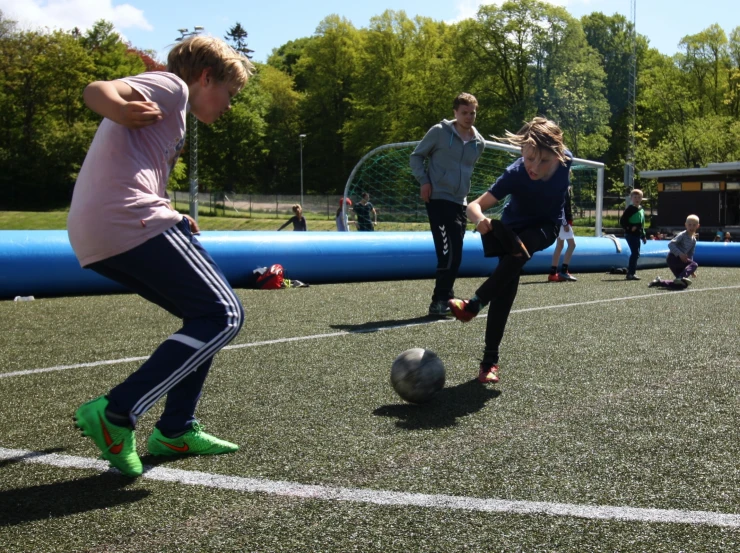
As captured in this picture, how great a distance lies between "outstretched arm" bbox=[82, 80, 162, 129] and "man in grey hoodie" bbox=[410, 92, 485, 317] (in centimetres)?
532

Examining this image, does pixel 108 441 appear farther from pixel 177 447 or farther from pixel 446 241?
pixel 446 241

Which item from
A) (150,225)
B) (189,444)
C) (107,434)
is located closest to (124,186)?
(150,225)

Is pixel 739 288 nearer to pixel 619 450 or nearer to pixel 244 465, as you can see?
pixel 619 450

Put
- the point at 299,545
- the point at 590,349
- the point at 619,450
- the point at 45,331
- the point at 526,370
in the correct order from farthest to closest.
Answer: the point at 45,331
the point at 590,349
the point at 526,370
the point at 619,450
the point at 299,545

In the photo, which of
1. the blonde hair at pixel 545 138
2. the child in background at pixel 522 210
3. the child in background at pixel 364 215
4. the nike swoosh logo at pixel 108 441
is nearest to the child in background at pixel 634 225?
the child in background at pixel 364 215

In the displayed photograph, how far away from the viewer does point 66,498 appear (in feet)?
9.81

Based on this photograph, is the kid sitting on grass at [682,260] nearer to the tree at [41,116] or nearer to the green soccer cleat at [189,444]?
the green soccer cleat at [189,444]

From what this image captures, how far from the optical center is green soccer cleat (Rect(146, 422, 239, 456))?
11.4 feet

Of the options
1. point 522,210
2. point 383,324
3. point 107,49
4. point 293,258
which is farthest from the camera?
point 107,49

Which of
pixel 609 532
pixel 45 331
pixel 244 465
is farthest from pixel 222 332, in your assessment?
pixel 45 331

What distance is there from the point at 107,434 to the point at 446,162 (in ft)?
18.6

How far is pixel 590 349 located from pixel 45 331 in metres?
4.83

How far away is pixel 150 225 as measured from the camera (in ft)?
10.2

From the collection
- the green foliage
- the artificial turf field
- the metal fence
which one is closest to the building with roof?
the green foliage
